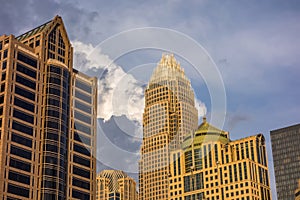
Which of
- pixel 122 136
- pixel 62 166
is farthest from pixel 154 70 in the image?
pixel 62 166

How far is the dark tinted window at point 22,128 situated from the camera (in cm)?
16712

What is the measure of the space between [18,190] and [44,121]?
84.7ft

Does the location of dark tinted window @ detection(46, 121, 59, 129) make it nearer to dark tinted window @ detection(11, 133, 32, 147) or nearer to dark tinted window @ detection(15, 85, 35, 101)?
dark tinted window @ detection(11, 133, 32, 147)

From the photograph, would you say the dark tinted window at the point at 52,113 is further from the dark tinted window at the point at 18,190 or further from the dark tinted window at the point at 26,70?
the dark tinted window at the point at 18,190

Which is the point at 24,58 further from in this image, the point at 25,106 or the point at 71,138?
the point at 71,138

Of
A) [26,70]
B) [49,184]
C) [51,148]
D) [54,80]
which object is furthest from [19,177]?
[54,80]

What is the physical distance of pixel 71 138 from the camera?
187 meters

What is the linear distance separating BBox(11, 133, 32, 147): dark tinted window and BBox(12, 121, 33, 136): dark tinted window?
2.09 metres

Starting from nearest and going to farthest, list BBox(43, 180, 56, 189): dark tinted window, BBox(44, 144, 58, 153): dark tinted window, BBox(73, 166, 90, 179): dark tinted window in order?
1. BBox(43, 180, 56, 189): dark tinted window
2. BBox(44, 144, 58, 153): dark tinted window
3. BBox(73, 166, 90, 179): dark tinted window

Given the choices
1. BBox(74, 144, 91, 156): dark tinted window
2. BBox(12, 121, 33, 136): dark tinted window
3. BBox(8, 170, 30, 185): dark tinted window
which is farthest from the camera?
BBox(74, 144, 91, 156): dark tinted window

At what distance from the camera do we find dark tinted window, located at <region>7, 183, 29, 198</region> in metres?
158

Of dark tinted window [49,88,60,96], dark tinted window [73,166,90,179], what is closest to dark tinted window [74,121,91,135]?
dark tinted window [49,88,60,96]

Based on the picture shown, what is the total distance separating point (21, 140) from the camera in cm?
16812

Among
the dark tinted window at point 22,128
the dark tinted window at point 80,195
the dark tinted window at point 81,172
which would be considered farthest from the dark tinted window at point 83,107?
the dark tinted window at point 80,195
